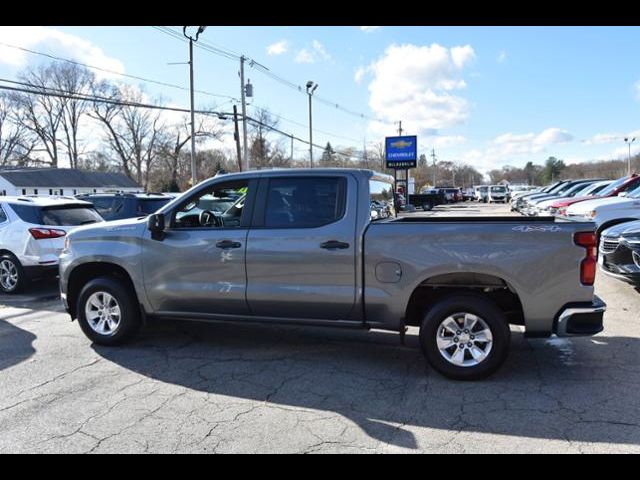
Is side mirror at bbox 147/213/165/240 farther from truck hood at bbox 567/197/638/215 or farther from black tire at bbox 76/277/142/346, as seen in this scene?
truck hood at bbox 567/197/638/215

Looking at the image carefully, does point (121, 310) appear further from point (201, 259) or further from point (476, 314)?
point (476, 314)

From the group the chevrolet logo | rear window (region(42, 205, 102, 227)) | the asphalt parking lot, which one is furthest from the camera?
the chevrolet logo

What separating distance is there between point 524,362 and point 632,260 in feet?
8.90

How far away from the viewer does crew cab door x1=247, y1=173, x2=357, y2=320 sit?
4.52 m

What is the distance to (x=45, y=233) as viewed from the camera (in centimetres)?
819

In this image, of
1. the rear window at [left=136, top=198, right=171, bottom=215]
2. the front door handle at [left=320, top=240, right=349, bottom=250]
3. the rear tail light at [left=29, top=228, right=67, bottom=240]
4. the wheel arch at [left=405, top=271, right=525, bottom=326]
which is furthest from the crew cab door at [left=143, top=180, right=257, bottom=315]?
the rear window at [left=136, top=198, right=171, bottom=215]

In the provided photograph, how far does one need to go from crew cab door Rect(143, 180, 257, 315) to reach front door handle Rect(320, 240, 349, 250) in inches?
33.4

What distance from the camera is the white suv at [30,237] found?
814 cm

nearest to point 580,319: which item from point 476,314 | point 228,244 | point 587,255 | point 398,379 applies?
point 587,255

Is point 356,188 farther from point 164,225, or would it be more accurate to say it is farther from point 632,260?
point 632,260

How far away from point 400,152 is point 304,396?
94.5 ft
